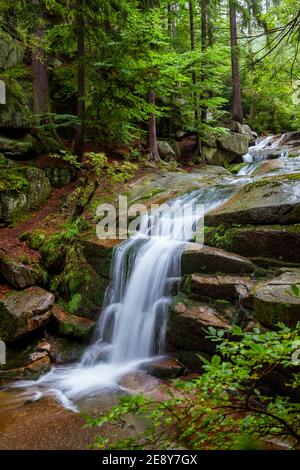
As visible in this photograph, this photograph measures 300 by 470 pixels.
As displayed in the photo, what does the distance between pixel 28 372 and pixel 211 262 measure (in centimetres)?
345

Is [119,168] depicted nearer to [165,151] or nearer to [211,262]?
[211,262]

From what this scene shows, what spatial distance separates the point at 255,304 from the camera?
4.56m

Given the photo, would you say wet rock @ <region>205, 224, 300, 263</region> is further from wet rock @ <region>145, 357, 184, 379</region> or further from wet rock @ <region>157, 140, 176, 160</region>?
wet rock @ <region>157, 140, 176, 160</region>

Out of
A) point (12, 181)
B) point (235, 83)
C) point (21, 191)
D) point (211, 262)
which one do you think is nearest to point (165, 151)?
point (235, 83)

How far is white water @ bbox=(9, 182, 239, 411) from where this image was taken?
5.24 m

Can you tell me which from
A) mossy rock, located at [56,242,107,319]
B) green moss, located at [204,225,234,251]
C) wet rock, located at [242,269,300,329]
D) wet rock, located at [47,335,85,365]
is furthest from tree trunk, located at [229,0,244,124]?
wet rock, located at [47,335,85,365]

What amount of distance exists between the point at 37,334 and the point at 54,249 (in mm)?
2007

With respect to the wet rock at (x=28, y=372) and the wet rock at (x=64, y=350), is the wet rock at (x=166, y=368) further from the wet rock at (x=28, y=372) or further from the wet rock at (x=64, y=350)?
the wet rock at (x=28, y=372)

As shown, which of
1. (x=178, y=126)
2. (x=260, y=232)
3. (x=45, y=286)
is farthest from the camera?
(x=178, y=126)

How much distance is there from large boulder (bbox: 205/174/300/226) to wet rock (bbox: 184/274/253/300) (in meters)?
1.31

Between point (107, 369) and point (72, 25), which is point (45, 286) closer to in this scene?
point (107, 369)

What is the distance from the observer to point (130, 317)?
20.4 ft

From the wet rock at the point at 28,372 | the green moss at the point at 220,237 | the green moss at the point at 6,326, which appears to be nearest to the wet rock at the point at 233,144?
the green moss at the point at 220,237
